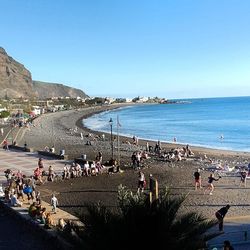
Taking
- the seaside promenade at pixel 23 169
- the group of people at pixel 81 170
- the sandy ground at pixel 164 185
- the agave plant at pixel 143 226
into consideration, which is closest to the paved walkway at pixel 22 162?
Result: the seaside promenade at pixel 23 169

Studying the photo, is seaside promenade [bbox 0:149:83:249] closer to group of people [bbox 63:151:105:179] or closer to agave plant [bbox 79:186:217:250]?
group of people [bbox 63:151:105:179]

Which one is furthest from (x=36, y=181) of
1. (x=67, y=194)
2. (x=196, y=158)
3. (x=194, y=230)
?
(x=194, y=230)

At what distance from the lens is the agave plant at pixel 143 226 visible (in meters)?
6.83

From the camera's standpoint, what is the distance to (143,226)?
687 cm

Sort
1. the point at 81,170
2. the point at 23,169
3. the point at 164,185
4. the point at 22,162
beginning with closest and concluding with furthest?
the point at 164,185 < the point at 81,170 < the point at 23,169 < the point at 22,162

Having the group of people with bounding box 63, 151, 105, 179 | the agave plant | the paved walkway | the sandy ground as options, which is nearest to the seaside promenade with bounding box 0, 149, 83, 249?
the paved walkway

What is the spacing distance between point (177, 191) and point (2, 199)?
307 inches

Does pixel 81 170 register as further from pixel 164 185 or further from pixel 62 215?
pixel 62 215

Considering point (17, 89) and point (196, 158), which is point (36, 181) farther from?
point (17, 89)

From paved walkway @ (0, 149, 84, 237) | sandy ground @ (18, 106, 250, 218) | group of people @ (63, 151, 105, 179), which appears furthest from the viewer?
paved walkway @ (0, 149, 84, 237)

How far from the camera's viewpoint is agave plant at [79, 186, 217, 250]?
6828 millimetres

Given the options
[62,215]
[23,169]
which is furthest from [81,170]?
[62,215]

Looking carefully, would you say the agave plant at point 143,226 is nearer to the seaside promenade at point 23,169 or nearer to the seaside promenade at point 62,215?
the seaside promenade at point 23,169

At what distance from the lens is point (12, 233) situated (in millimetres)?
14570
